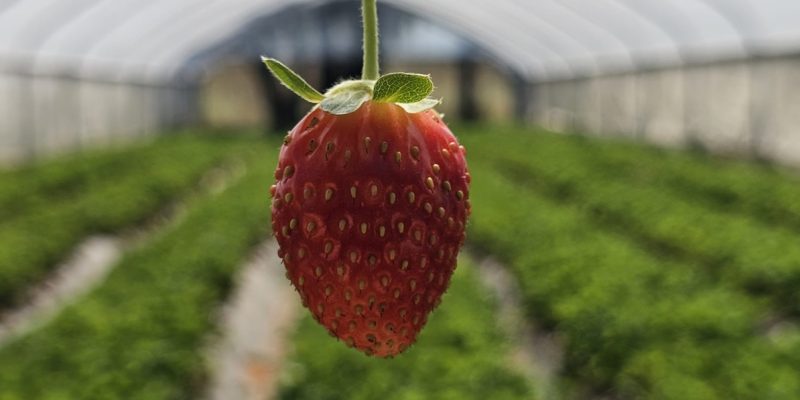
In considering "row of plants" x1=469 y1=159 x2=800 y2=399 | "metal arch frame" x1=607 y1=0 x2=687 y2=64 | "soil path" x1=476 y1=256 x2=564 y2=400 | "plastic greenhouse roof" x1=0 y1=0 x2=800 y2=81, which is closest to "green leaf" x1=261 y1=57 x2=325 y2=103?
"row of plants" x1=469 y1=159 x2=800 y2=399

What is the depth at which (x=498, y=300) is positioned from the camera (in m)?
7.72

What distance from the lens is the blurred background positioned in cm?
555

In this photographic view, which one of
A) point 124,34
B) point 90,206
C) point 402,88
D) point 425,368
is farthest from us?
point 124,34

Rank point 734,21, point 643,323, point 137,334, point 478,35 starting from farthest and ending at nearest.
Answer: point 478,35 → point 734,21 → point 137,334 → point 643,323

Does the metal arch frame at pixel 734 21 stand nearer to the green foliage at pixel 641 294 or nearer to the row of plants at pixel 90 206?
the green foliage at pixel 641 294

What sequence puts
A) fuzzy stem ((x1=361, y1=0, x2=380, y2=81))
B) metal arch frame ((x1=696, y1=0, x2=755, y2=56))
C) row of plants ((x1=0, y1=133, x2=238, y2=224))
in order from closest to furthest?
1. fuzzy stem ((x1=361, y1=0, x2=380, y2=81))
2. row of plants ((x1=0, y1=133, x2=238, y2=224))
3. metal arch frame ((x1=696, y1=0, x2=755, y2=56))

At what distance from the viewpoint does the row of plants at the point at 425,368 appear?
521 centimetres

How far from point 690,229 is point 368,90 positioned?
7966mm

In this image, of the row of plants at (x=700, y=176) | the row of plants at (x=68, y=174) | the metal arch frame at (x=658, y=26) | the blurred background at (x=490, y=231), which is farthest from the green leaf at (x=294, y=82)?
the metal arch frame at (x=658, y=26)

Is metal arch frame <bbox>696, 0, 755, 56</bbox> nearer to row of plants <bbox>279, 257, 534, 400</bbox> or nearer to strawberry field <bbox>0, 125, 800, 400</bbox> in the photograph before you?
strawberry field <bbox>0, 125, 800, 400</bbox>

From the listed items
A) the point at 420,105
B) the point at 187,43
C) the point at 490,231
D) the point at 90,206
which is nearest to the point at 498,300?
the point at 490,231

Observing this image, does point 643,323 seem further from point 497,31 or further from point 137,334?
point 497,31

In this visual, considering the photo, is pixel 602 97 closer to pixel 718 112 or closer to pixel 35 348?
pixel 718 112

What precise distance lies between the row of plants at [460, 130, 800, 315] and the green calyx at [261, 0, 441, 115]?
6295 millimetres
